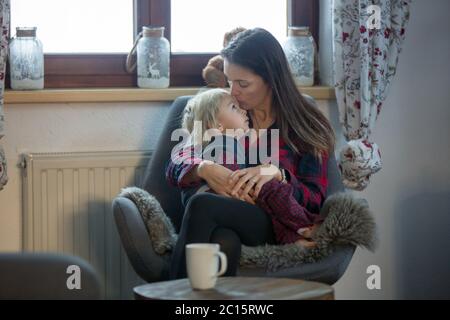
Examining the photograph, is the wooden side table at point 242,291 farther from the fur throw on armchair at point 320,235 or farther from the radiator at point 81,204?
the radiator at point 81,204

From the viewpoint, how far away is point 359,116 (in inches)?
Result: 119

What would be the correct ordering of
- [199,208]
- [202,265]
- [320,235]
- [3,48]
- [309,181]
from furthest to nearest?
[3,48], [309,181], [320,235], [199,208], [202,265]

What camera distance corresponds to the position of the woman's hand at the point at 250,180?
96.5 inches

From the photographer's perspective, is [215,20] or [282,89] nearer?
[282,89]

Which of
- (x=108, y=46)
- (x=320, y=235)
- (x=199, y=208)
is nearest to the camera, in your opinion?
(x=199, y=208)

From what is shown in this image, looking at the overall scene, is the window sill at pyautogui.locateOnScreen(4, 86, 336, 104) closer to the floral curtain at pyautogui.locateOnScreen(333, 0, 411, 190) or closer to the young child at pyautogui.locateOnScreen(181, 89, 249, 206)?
the floral curtain at pyautogui.locateOnScreen(333, 0, 411, 190)

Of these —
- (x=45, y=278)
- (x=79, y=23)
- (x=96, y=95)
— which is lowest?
(x=45, y=278)

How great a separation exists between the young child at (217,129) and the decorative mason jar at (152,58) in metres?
0.48

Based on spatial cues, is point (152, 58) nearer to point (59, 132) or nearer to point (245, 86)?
point (59, 132)

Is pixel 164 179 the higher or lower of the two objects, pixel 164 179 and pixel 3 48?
the lower

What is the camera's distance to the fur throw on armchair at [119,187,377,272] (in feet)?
7.70

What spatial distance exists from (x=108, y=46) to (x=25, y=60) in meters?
0.34

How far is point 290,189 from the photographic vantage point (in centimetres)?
246

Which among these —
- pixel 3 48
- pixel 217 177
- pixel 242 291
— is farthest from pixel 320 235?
pixel 3 48
